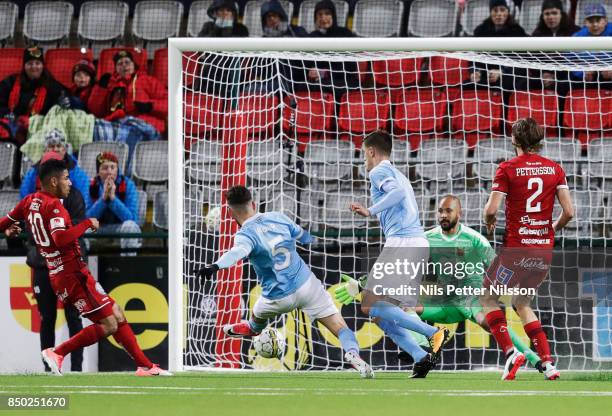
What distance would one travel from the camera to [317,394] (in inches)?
247

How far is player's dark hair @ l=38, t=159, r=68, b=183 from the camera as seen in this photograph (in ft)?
26.2

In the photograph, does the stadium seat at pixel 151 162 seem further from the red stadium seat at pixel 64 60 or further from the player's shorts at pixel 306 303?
the player's shorts at pixel 306 303

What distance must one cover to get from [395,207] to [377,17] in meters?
5.53

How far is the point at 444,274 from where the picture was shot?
819 cm

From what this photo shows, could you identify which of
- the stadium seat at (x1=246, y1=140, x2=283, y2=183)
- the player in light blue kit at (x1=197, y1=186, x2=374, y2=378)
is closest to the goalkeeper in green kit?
the player in light blue kit at (x1=197, y1=186, x2=374, y2=378)

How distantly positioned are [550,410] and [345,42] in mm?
3522

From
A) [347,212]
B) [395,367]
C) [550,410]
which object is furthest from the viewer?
[347,212]

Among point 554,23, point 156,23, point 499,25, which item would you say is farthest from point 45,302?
point 554,23

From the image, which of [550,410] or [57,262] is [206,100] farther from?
[550,410]

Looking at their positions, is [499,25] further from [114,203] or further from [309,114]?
[114,203]

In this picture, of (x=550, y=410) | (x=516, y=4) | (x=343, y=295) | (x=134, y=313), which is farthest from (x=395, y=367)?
(x=516, y=4)

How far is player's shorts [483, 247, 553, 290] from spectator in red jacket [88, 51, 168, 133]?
4.99 metres

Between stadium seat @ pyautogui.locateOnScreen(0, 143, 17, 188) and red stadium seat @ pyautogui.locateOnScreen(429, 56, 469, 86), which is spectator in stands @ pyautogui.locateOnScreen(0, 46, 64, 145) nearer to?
stadium seat @ pyautogui.locateOnScreen(0, 143, 17, 188)

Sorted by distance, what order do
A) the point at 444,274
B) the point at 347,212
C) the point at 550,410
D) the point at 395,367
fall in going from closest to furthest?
the point at 550,410
the point at 444,274
the point at 395,367
the point at 347,212
